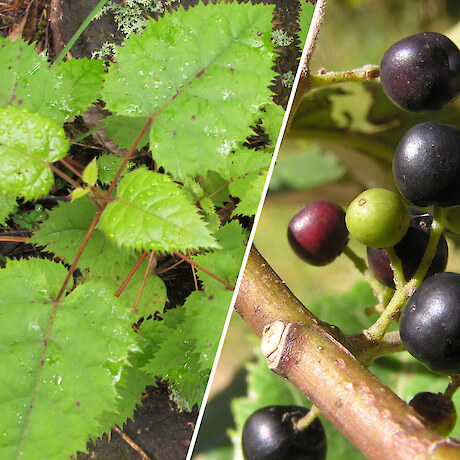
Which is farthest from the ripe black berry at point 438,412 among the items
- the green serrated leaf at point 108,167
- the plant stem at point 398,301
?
the green serrated leaf at point 108,167

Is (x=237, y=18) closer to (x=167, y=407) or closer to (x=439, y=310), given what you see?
(x=439, y=310)

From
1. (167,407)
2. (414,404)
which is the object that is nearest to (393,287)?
(414,404)

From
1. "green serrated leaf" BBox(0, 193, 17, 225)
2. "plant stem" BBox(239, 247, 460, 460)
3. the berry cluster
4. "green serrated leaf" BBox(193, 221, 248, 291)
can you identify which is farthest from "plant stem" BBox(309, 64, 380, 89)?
"green serrated leaf" BBox(0, 193, 17, 225)

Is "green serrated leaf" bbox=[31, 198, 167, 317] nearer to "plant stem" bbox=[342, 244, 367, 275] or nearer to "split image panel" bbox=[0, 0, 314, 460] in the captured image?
"split image panel" bbox=[0, 0, 314, 460]

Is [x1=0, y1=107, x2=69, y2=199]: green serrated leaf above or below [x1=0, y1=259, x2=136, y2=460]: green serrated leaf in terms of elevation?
above

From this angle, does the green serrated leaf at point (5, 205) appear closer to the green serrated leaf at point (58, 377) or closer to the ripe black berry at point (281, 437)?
the green serrated leaf at point (58, 377)

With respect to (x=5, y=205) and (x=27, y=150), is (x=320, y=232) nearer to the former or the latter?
(x=27, y=150)

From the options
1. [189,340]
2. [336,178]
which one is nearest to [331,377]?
[189,340]
